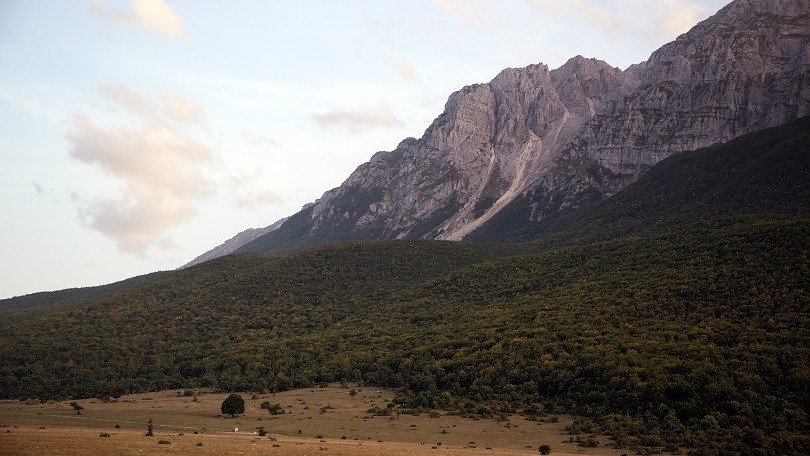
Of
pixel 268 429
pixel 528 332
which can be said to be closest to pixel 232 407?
pixel 268 429

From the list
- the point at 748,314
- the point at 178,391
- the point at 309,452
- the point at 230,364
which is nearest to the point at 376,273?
the point at 230,364

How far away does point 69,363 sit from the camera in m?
120

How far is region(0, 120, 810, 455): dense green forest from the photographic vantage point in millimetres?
76875

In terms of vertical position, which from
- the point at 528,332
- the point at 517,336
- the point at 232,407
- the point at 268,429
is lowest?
the point at 268,429

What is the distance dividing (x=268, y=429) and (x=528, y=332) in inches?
1889

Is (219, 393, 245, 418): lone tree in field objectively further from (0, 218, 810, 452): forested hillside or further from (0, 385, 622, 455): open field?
(0, 218, 810, 452): forested hillside

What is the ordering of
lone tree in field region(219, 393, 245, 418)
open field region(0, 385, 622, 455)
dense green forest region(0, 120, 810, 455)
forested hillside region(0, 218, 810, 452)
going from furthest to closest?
lone tree in field region(219, 393, 245, 418)
forested hillside region(0, 218, 810, 452)
dense green forest region(0, 120, 810, 455)
open field region(0, 385, 622, 455)

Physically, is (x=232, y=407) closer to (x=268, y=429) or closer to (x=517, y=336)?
(x=268, y=429)

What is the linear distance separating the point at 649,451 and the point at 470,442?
53.3 ft

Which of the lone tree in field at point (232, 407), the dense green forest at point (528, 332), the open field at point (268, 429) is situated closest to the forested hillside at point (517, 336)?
the dense green forest at point (528, 332)

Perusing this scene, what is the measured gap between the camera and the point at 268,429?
237ft

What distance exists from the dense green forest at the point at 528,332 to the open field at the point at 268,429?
6.32 metres

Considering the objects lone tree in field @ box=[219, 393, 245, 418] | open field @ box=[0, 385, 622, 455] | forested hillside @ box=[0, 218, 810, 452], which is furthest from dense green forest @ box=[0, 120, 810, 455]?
lone tree in field @ box=[219, 393, 245, 418]

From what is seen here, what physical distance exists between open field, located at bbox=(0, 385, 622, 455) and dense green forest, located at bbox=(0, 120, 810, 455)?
20.7 ft
